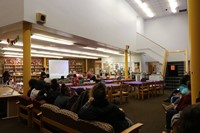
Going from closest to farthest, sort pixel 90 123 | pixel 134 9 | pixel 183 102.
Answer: pixel 90 123 < pixel 183 102 < pixel 134 9

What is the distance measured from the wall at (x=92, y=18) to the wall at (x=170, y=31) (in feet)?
9.75

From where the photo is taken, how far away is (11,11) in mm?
4938

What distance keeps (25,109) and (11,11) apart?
3055mm

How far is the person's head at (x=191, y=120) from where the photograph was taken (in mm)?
860

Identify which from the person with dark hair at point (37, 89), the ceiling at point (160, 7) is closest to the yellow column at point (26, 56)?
the person with dark hair at point (37, 89)

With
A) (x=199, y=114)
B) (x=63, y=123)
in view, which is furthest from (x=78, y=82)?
(x=199, y=114)

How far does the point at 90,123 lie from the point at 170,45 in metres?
13.5

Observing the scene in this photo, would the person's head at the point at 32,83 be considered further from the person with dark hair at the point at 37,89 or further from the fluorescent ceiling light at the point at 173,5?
the fluorescent ceiling light at the point at 173,5

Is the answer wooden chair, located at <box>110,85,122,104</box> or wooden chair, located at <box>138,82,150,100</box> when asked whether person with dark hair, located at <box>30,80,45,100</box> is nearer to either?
wooden chair, located at <box>110,85,122,104</box>

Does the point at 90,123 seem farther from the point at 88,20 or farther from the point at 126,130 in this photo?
the point at 88,20

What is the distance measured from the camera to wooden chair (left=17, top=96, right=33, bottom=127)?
4.13m

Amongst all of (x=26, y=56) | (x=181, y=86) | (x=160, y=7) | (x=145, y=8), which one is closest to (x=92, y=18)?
(x=26, y=56)

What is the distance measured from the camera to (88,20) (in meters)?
7.42

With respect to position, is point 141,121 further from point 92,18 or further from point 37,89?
point 92,18
